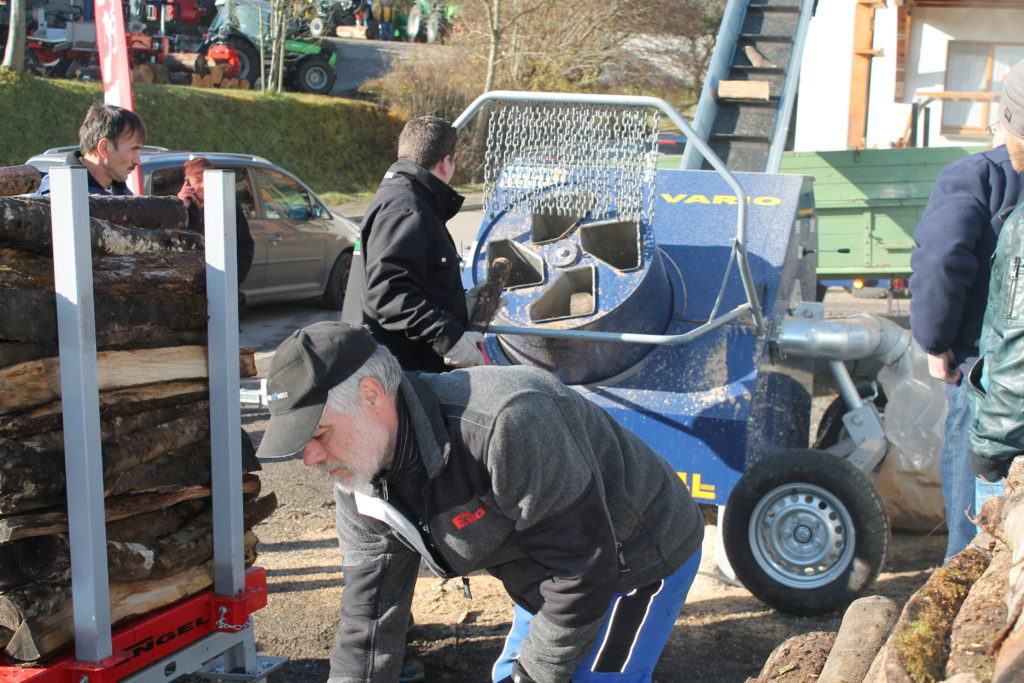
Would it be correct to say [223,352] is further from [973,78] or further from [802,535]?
[973,78]

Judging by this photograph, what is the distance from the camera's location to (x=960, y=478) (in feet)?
10.5

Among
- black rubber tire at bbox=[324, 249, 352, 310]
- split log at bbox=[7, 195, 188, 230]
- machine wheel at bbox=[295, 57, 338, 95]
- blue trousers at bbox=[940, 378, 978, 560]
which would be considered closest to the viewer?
split log at bbox=[7, 195, 188, 230]

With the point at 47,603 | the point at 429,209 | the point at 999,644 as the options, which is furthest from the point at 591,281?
the point at 999,644

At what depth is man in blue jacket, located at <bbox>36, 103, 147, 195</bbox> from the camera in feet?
13.7

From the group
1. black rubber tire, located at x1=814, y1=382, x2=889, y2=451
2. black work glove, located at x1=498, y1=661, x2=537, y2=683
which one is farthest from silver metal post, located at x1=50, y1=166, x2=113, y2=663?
black rubber tire, located at x1=814, y1=382, x2=889, y2=451

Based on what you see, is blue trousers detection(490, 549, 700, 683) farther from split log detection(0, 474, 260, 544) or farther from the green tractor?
the green tractor

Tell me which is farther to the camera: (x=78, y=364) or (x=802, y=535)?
(x=802, y=535)

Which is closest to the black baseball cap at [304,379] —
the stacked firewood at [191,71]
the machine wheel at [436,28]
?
the stacked firewood at [191,71]

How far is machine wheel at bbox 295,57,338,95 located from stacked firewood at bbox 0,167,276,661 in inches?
832

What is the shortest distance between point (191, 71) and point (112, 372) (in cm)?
2026

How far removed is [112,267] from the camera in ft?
8.40

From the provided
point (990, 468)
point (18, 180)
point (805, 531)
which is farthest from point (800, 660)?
point (18, 180)

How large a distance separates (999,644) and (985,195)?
2069mm

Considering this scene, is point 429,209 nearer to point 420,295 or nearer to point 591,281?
point 420,295
